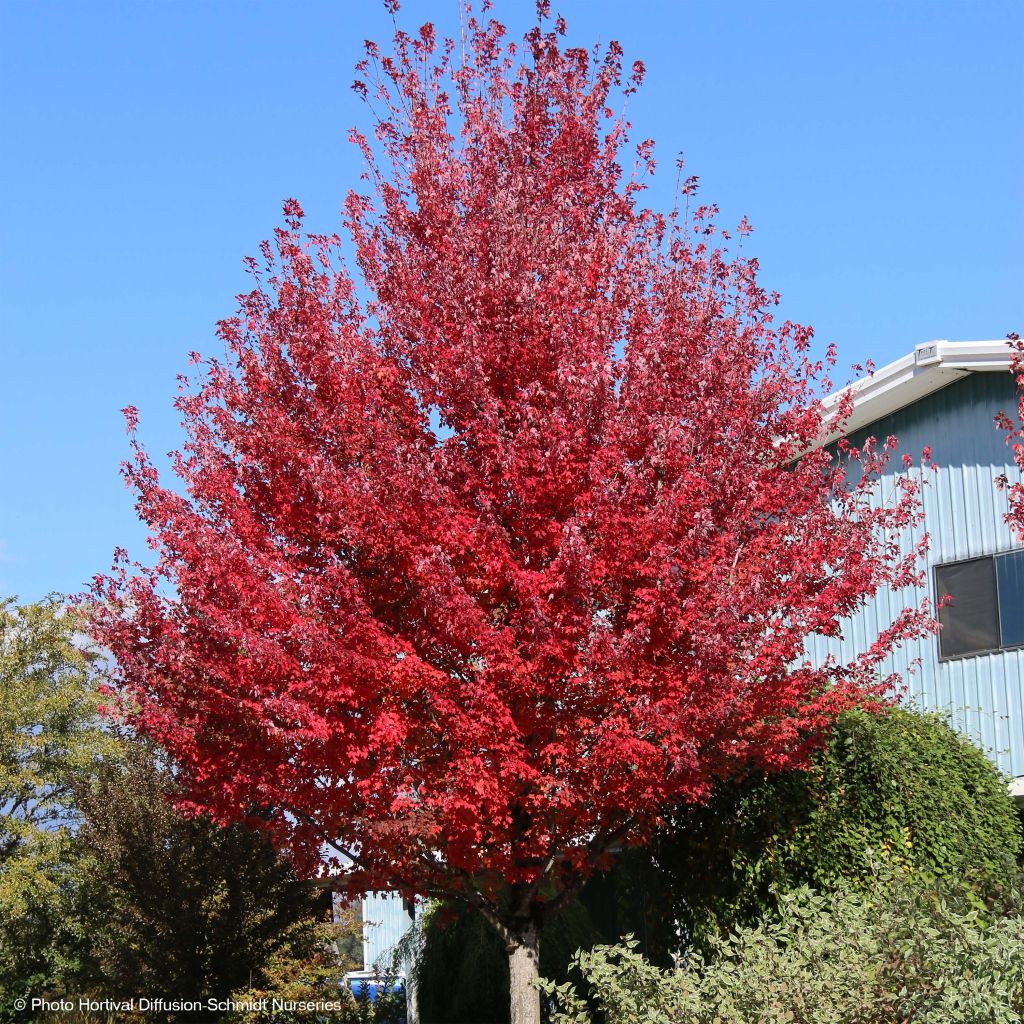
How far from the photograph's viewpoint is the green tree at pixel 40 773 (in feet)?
84.9

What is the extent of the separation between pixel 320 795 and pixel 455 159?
617cm

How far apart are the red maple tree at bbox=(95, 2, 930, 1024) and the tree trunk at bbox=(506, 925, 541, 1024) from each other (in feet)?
0.09

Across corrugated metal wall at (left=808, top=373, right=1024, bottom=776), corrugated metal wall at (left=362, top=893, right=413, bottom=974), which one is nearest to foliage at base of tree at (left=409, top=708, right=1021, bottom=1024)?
corrugated metal wall at (left=808, top=373, right=1024, bottom=776)

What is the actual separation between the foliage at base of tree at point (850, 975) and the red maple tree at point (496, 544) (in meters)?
1.45

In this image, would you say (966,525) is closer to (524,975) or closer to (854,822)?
(854,822)

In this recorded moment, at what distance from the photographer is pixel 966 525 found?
57.6 ft

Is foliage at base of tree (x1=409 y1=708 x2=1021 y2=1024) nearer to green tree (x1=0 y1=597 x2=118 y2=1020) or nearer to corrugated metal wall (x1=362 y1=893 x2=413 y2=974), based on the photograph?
green tree (x1=0 y1=597 x2=118 y2=1020)

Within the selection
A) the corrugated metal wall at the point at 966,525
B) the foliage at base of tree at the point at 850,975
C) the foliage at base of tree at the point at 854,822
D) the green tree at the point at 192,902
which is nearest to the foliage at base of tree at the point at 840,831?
the foliage at base of tree at the point at 854,822

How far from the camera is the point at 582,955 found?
35.4 feet

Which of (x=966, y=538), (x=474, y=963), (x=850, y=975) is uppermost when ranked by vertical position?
(x=966, y=538)

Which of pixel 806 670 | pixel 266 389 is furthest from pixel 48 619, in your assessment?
pixel 806 670

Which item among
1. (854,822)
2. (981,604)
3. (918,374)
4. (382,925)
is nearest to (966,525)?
(981,604)

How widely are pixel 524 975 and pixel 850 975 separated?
3.90m

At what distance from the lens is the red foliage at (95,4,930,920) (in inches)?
424
